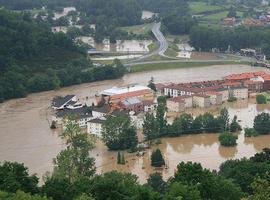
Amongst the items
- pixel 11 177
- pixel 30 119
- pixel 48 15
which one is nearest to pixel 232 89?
pixel 30 119

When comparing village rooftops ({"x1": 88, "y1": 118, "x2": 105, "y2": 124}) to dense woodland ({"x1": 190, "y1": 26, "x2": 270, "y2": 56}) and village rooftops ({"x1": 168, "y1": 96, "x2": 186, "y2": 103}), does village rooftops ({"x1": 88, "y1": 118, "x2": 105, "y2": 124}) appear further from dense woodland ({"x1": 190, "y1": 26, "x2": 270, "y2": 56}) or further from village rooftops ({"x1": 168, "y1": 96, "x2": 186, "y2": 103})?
dense woodland ({"x1": 190, "y1": 26, "x2": 270, "y2": 56})

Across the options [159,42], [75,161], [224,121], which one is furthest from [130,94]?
[159,42]

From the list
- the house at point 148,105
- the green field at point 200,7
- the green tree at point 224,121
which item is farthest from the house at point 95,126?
the green field at point 200,7

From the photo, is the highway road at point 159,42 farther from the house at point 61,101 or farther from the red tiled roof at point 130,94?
the house at point 61,101

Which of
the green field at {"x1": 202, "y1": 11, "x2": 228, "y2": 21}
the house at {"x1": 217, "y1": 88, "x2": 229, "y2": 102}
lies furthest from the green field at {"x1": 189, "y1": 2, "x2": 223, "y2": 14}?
the house at {"x1": 217, "y1": 88, "x2": 229, "y2": 102}

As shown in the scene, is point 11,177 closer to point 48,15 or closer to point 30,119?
point 30,119

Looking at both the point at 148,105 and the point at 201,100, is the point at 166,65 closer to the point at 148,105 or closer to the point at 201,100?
the point at 201,100
